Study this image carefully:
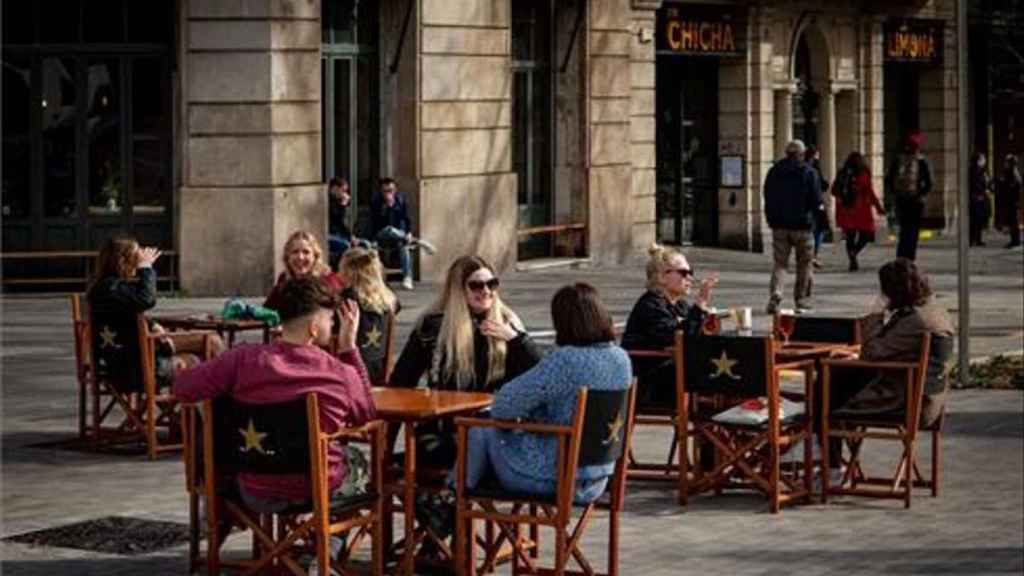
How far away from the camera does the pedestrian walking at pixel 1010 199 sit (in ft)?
151

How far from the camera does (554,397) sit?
1126cm

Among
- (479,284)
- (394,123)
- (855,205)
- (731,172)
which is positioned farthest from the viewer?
(731,172)

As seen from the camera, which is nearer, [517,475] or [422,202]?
[517,475]

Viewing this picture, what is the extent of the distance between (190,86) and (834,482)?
16.6 m

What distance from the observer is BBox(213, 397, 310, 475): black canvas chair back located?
1092 centimetres

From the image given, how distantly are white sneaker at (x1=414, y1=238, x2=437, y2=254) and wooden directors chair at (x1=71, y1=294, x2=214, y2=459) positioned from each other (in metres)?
15.3

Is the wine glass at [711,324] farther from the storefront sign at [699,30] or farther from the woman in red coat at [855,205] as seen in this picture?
the storefront sign at [699,30]

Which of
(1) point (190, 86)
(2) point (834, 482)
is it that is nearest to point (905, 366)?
(2) point (834, 482)

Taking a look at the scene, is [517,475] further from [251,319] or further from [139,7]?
[139,7]

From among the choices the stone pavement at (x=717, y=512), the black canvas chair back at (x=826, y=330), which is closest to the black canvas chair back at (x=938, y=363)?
the stone pavement at (x=717, y=512)

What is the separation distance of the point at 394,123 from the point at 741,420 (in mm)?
19508

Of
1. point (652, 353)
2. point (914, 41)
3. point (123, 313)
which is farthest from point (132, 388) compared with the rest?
point (914, 41)

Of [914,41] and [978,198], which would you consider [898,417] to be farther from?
[914,41]

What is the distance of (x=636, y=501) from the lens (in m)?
14.7
